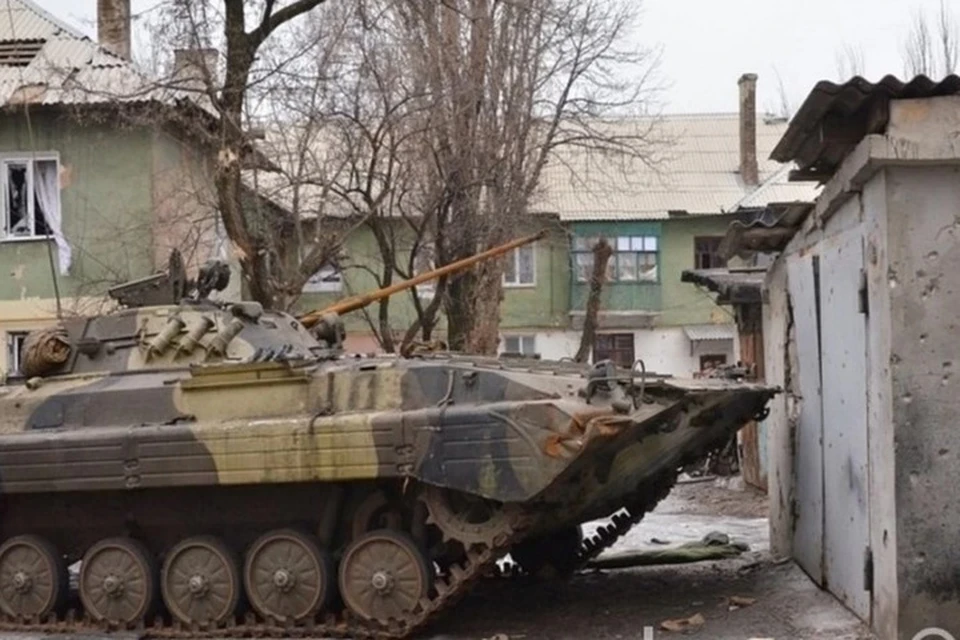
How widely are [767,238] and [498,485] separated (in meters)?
4.13

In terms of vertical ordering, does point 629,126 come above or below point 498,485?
above

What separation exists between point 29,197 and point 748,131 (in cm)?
1920

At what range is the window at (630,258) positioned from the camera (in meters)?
35.6

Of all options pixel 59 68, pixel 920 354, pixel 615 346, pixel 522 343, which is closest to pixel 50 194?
pixel 59 68

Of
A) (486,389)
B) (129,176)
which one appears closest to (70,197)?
(129,176)

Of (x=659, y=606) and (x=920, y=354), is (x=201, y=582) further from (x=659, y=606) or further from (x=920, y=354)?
(x=920, y=354)

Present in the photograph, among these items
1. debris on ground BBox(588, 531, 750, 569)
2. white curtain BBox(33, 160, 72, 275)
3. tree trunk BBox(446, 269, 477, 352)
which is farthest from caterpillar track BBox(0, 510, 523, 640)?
white curtain BBox(33, 160, 72, 275)

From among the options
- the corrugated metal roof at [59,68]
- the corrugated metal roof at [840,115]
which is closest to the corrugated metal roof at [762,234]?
the corrugated metal roof at [840,115]

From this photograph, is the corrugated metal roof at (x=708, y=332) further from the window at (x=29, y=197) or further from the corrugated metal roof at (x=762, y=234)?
the corrugated metal roof at (x=762, y=234)

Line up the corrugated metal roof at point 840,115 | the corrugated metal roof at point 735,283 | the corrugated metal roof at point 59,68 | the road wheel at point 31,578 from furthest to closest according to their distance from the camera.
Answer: the corrugated metal roof at point 59,68 < the corrugated metal roof at point 735,283 < the road wheel at point 31,578 < the corrugated metal roof at point 840,115

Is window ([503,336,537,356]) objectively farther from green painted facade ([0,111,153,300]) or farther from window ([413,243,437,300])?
green painted facade ([0,111,153,300])

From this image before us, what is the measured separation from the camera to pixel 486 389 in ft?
31.5

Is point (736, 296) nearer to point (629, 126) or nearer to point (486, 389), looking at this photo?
point (486, 389)

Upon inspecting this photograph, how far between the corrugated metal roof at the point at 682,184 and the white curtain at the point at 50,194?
1274 centimetres
